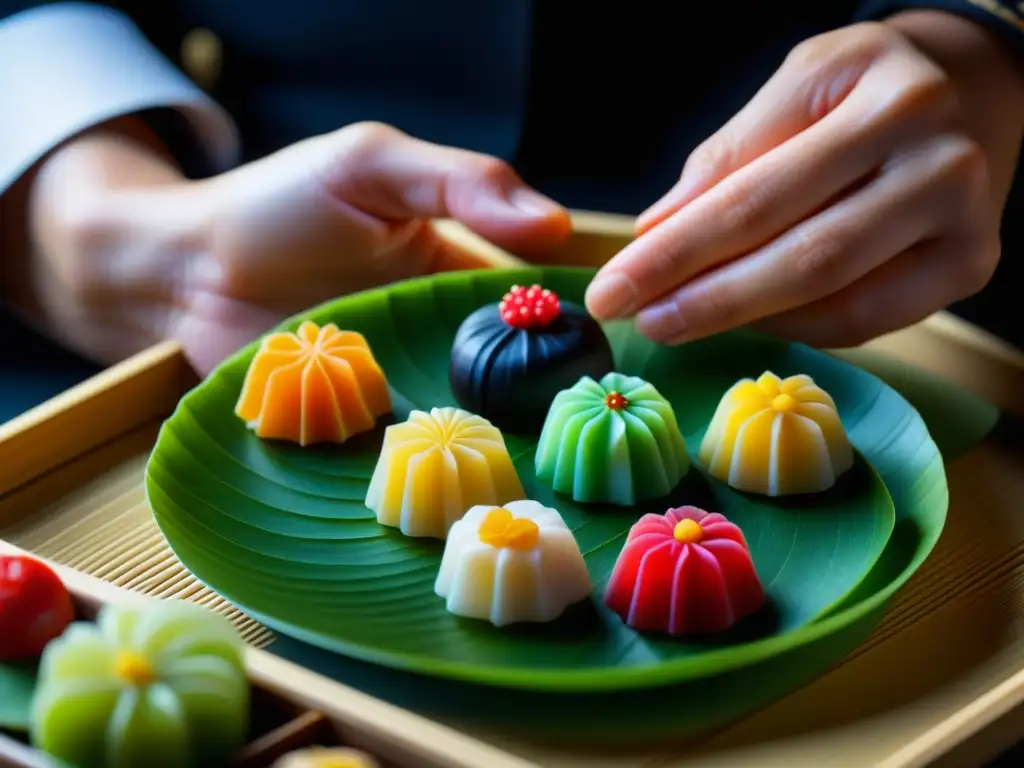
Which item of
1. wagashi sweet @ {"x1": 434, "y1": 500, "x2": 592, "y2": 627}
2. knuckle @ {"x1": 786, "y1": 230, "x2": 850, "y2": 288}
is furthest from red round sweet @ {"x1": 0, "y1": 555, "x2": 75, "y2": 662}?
knuckle @ {"x1": 786, "y1": 230, "x2": 850, "y2": 288}

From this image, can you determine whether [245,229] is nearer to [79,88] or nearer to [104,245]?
[104,245]

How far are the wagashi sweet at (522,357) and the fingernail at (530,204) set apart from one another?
0.11m

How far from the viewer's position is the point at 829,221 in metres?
1.00

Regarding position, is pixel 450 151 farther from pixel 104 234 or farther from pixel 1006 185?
pixel 1006 185

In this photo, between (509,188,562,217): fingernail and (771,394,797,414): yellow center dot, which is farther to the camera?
(509,188,562,217): fingernail

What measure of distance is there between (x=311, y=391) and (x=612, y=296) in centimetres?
25

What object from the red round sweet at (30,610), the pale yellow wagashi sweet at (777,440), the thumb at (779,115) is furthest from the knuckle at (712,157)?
the red round sweet at (30,610)

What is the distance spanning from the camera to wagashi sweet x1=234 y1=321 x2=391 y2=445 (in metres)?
0.99

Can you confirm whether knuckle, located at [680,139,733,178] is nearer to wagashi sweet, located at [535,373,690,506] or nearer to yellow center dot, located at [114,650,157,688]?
wagashi sweet, located at [535,373,690,506]

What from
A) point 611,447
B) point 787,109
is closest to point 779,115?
point 787,109

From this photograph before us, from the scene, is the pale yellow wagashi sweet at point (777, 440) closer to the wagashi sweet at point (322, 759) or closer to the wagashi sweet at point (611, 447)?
the wagashi sweet at point (611, 447)

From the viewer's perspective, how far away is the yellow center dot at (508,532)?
2.64 ft

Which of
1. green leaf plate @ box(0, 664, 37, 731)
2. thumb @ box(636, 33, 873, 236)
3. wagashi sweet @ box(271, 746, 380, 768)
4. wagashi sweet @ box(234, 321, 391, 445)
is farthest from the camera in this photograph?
thumb @ box(636, 33, 873, 236)

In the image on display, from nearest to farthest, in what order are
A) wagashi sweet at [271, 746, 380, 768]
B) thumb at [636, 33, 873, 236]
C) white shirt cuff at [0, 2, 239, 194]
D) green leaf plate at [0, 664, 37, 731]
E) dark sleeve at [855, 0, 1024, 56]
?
wagashi sweet at [271, 746, 380, 768]
green leaf plate at [0, 664, 37, 731]
thumb at [636, 33, 873, 236]
dark sleeve at [855, 0, 1024, 56]
white shirt cuff at [0, 2, 239, 194]
